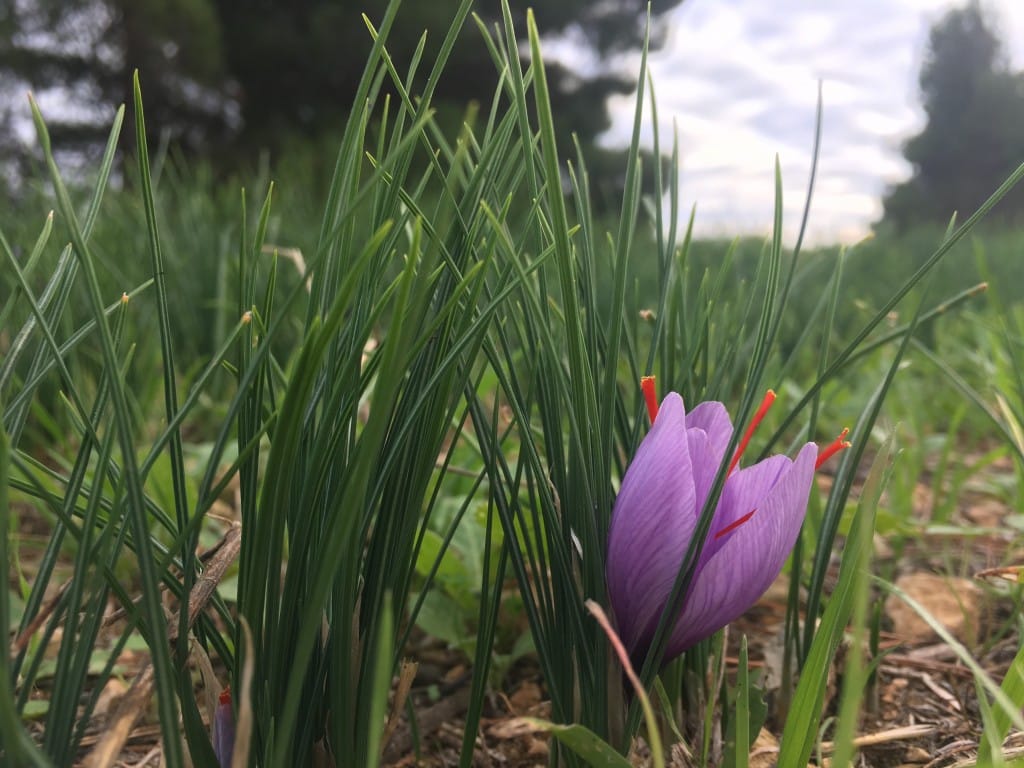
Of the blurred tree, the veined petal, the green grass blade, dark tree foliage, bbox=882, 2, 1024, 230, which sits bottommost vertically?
the green grass blade

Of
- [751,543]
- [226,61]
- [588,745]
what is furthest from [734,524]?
[226,61]

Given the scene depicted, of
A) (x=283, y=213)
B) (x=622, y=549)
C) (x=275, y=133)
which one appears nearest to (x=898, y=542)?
(x=622, y=549)

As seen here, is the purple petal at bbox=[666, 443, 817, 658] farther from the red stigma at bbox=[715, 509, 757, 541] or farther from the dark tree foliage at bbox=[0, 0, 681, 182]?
the dark tree foliage at bbox=[0, 0, 681, 182]

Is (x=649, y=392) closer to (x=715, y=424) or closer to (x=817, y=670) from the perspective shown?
(x=715, y=424)

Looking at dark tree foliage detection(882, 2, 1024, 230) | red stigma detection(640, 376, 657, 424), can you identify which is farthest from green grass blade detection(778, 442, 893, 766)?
dark tree foliage detection(882, 2, 1024, 230)

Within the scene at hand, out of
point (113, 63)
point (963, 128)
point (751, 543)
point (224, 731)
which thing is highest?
point (963, 128)

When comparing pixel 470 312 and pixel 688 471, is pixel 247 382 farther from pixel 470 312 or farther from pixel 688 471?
pixel 688 471
